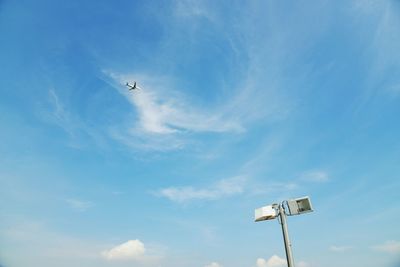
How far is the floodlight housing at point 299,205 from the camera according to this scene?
13336 millimetres

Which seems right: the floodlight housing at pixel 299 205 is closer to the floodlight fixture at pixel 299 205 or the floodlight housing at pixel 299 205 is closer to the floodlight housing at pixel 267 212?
the floodlight fixture at pixel 299 205

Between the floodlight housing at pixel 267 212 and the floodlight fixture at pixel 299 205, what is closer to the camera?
the floodlight fixture at pixel 299 205

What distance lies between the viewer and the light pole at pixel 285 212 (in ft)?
43.5

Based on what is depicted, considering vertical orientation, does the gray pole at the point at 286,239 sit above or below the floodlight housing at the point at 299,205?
below

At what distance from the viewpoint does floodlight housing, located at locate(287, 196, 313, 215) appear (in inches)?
525

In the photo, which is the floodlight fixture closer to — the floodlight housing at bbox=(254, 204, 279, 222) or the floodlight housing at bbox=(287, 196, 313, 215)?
the floodlight housing at bbox=(287, 196, 313, 215)

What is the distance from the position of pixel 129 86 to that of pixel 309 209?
75.7ft

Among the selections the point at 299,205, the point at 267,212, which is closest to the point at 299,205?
the point at 299,205

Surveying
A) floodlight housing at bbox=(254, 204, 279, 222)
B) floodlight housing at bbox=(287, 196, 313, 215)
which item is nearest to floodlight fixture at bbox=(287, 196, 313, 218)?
floodlight housing at bbox=(287, 196, 313, 215)

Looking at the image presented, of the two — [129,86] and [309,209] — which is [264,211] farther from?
[129,86]

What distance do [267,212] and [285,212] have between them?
2.23ft

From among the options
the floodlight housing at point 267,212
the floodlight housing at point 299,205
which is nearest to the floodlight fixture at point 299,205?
the floodlight housing at point 299,205

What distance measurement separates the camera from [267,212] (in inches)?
540

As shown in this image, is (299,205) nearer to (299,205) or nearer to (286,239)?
(299,205)
